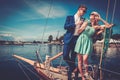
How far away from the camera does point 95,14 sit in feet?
9.84

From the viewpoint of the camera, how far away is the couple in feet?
9.90

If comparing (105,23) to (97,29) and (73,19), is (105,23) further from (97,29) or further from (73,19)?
(73,19)

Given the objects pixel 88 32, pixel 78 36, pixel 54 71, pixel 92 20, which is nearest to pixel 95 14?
pixel 92 20

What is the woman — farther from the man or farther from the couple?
the man

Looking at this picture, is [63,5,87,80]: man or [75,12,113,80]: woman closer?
[75,12,113,80]: woman

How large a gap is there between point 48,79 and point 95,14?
1500mm

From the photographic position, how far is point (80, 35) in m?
3.14

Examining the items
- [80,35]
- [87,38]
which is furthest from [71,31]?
[87,38]

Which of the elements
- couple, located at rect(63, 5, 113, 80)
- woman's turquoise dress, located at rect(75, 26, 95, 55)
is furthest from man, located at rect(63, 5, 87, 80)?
woman's turquoise dress, located at rect(75, 26, 95, 55)

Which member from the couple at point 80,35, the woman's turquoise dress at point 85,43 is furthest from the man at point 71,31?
the woman's turquoise dress at point 85,43

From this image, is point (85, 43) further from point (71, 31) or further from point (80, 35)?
point (71, 31)

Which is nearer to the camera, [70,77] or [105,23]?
[105,23]

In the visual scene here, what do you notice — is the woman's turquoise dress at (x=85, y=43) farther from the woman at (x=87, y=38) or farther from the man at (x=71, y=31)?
the man at (x=71, y=31)

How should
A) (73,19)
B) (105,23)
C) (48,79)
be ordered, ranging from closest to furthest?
1. (105,23)
2. (73,19)
3. (48,79)
